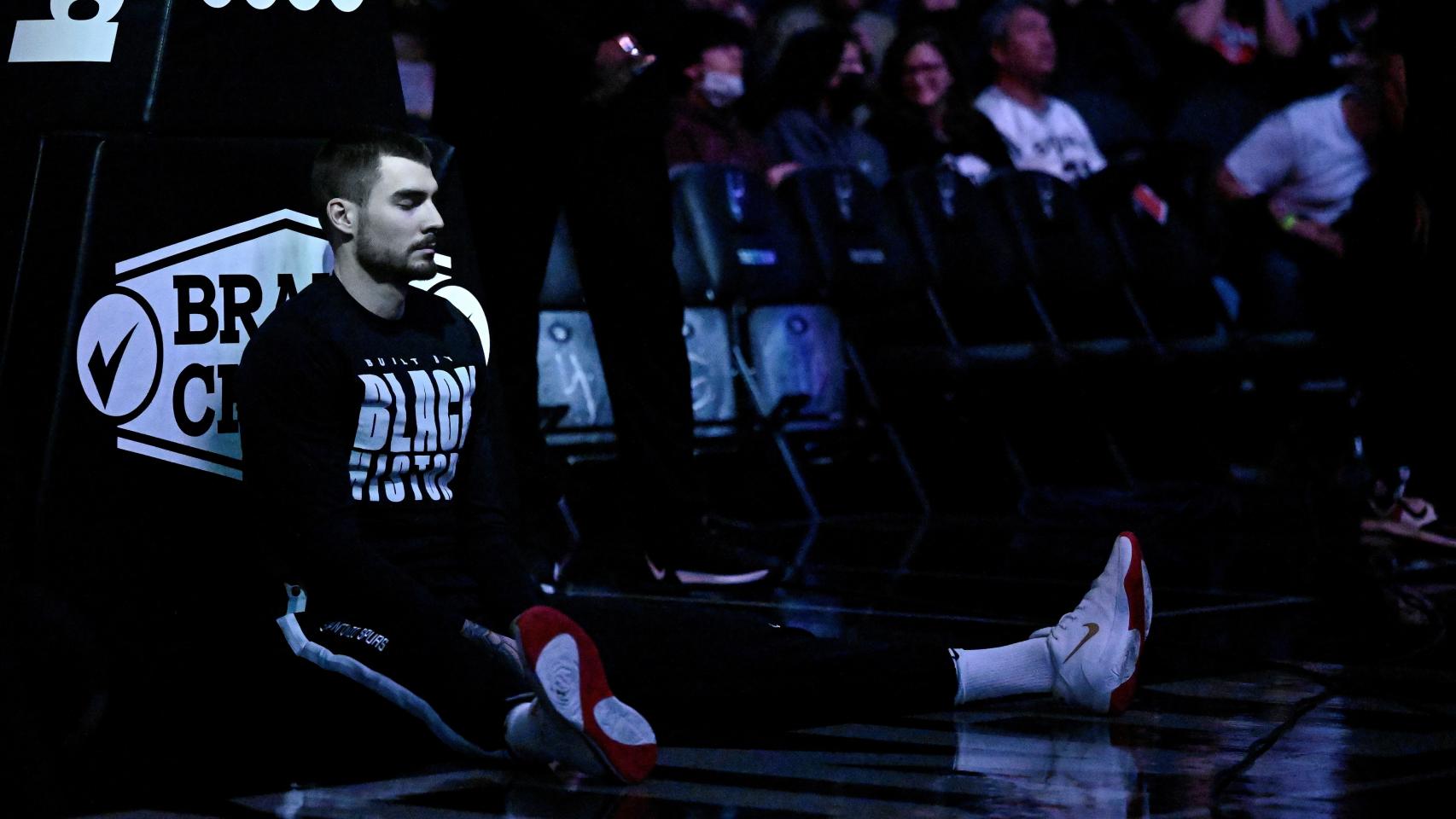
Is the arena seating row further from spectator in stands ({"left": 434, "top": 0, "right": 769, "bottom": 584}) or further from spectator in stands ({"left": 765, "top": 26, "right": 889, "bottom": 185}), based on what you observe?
spectator in stands ({"left": 434, "top": 0, "right": 769, "bottom": 584})

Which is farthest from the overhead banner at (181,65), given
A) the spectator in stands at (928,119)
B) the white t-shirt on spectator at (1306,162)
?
the white t-shirt on spectator at (1306,162)

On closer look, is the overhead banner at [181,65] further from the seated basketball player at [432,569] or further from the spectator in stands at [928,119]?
the spectator in stands at [928,119]

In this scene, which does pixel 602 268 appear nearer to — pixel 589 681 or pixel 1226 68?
pixel 589 681

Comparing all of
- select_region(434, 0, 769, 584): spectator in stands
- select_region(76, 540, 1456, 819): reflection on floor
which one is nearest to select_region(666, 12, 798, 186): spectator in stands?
select_region(434, 0, 769, 584): spectator in stands

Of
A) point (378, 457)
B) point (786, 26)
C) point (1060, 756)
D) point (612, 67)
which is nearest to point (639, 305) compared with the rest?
point (612, 67)

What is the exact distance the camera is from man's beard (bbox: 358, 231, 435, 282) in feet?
9.80

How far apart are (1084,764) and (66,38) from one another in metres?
1.85

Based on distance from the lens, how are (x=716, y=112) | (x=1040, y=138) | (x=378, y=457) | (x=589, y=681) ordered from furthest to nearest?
(x=1040, y=138) → (x=716, y=112) → (x=378, y=457) → (x=589, y=681)

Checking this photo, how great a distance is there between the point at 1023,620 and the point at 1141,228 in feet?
14.4

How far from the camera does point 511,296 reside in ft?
15.1

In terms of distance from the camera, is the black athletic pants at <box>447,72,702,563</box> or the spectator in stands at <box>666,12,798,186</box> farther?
the spectator in stands at <box>666,12,798,186</box>

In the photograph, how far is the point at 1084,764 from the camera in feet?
9.04

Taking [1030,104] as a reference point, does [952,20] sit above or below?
above

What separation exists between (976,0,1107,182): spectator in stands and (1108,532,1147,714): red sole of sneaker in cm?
587
